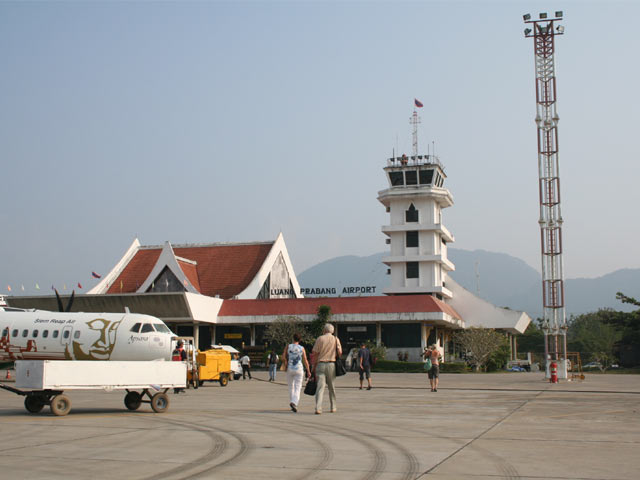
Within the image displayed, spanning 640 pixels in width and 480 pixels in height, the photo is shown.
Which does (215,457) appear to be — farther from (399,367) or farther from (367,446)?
(399,367)

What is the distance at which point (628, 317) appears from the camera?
61500 millimetres

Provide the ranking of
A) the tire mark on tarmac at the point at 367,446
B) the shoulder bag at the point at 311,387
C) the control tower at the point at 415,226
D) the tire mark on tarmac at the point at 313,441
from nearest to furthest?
the tire mark on tarmac at the point at 367,446 < the tire mark on tarmac at the point at 313,441 < the shoulder bag at the point at 311,387 < the control tower at the point at 415,226

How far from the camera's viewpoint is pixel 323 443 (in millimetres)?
10852

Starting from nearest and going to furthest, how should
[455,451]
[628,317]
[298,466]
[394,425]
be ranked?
[298,466] < [455,451] < [394,425] < [628,317]

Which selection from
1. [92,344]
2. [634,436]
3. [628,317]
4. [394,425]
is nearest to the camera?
[634,436]

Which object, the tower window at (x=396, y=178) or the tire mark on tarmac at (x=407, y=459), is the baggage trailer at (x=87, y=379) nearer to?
the tire mark on tarmac at (x=407, y=459)

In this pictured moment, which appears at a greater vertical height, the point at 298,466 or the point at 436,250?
the point at 436,250

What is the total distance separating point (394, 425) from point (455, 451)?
3.66 metres

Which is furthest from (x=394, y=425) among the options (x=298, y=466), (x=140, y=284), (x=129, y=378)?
(x=140, y=284)

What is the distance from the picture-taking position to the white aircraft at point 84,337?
25969 mm

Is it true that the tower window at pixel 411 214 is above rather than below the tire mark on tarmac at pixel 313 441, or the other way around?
above

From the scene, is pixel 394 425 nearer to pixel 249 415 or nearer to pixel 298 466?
pixel 249 415

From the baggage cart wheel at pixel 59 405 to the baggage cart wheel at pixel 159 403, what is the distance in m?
1.86

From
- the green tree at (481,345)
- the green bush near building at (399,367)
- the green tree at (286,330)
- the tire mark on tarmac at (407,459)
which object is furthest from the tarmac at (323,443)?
the green tree at (286,330)
